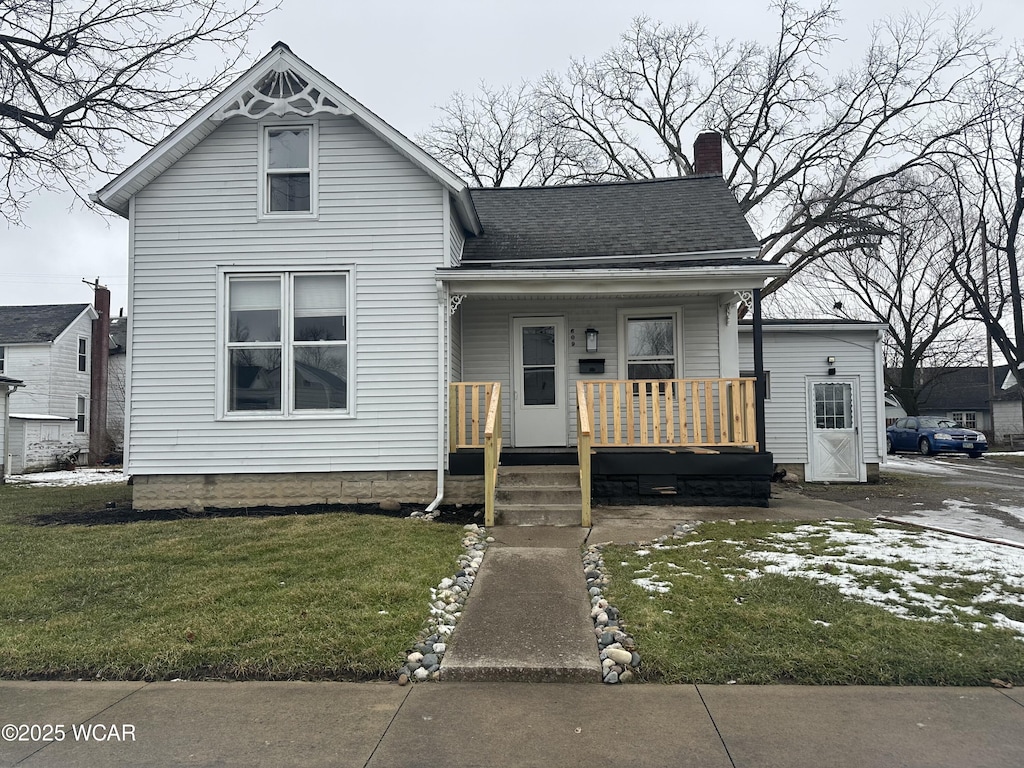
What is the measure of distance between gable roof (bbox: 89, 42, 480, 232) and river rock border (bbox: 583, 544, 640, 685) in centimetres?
568

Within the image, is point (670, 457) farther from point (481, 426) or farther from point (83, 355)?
point (83, 355)

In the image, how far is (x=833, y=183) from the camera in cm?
2161

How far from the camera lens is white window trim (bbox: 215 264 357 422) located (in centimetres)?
822

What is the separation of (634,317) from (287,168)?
5.33 metres

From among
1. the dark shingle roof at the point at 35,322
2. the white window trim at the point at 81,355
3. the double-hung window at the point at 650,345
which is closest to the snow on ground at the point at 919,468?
the double-hung window at the point at 650,345

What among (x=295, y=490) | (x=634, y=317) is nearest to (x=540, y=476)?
(x=634, y=317)

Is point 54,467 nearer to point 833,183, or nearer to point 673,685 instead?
point 673,685

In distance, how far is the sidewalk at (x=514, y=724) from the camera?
2650 millimetres

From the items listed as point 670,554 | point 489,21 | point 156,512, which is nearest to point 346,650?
point 670,554

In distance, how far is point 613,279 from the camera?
26.7 feet

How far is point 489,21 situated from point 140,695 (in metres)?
16.1

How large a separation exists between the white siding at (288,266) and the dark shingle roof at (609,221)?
1.31 m

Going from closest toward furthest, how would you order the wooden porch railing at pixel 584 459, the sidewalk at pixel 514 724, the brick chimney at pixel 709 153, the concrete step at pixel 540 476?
the sidewalk at pixel 514 724, the wooden porch railing at pixel 584 459, the concrete step at pixel 540 476, the brick chimney at pixel 709 153

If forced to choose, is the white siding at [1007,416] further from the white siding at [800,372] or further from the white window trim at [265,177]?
the white window trim at [265,177]
